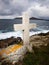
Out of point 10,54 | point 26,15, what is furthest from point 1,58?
point 26,15

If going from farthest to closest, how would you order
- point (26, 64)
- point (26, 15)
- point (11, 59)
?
point (26, 15) → point (11, 59) → point (26, 64)

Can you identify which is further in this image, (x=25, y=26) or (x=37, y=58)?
(x=25, y=26)

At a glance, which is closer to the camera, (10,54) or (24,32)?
(10,54)

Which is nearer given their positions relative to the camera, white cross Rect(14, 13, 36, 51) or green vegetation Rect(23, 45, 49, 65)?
green vegetation Rect(23, 45, 49, 65)

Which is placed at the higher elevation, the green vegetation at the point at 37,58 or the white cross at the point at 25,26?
the white cross at the point at 25,26

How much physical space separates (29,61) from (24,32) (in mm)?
1145

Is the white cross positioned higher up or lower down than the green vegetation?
higher up

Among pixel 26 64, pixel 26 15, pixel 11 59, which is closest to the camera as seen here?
pixel 26 64

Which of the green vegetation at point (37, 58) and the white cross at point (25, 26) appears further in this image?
the white cross at point (25, 26)

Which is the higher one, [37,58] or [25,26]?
[25,26]

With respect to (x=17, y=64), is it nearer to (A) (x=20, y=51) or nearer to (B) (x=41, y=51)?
(A) (x=20, y=51)

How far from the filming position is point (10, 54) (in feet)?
14.6

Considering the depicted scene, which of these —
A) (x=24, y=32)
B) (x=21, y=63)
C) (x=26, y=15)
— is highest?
(x=26, y=15)

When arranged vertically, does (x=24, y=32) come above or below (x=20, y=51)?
above
